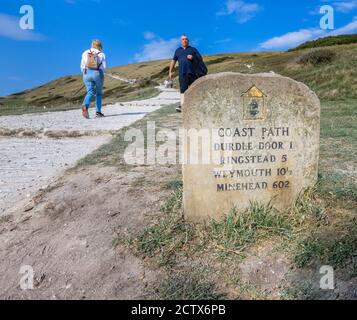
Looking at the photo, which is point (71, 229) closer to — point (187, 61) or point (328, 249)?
point (328, 249)

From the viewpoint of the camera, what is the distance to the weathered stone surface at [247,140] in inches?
150

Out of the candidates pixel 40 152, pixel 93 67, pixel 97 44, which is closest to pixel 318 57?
pixel 97 44

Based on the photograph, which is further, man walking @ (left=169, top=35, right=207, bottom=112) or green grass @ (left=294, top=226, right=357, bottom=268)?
man walking @ (left=169, top=35, right=207, bottom=112)

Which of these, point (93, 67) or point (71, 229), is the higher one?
point (93, 67)

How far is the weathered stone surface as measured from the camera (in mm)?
3801

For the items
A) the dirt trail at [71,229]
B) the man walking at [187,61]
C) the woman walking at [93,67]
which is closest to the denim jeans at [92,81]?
the woman walking at [93,67]

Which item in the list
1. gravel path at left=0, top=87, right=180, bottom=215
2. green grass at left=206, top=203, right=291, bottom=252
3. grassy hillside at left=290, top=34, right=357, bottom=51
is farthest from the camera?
grassy hillside at left=290, top=34, right=357, bottom=51

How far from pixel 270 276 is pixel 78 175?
3.38m

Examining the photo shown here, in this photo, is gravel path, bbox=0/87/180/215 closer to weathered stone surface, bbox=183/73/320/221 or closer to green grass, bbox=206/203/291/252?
weathered stone surface, bbox=183/73/320/221

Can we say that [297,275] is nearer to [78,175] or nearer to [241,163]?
[241,163]

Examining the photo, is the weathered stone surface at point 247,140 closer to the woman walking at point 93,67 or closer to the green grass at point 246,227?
the green grass at point 246,227

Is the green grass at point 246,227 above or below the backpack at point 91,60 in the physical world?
below

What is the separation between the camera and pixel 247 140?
390 centimetres

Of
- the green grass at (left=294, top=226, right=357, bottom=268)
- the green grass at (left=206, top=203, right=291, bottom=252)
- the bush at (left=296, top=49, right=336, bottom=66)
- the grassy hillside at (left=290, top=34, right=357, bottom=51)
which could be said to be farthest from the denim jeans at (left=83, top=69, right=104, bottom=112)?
the grassy hillside at (left=290, top=34, right=357, bottom=51)
